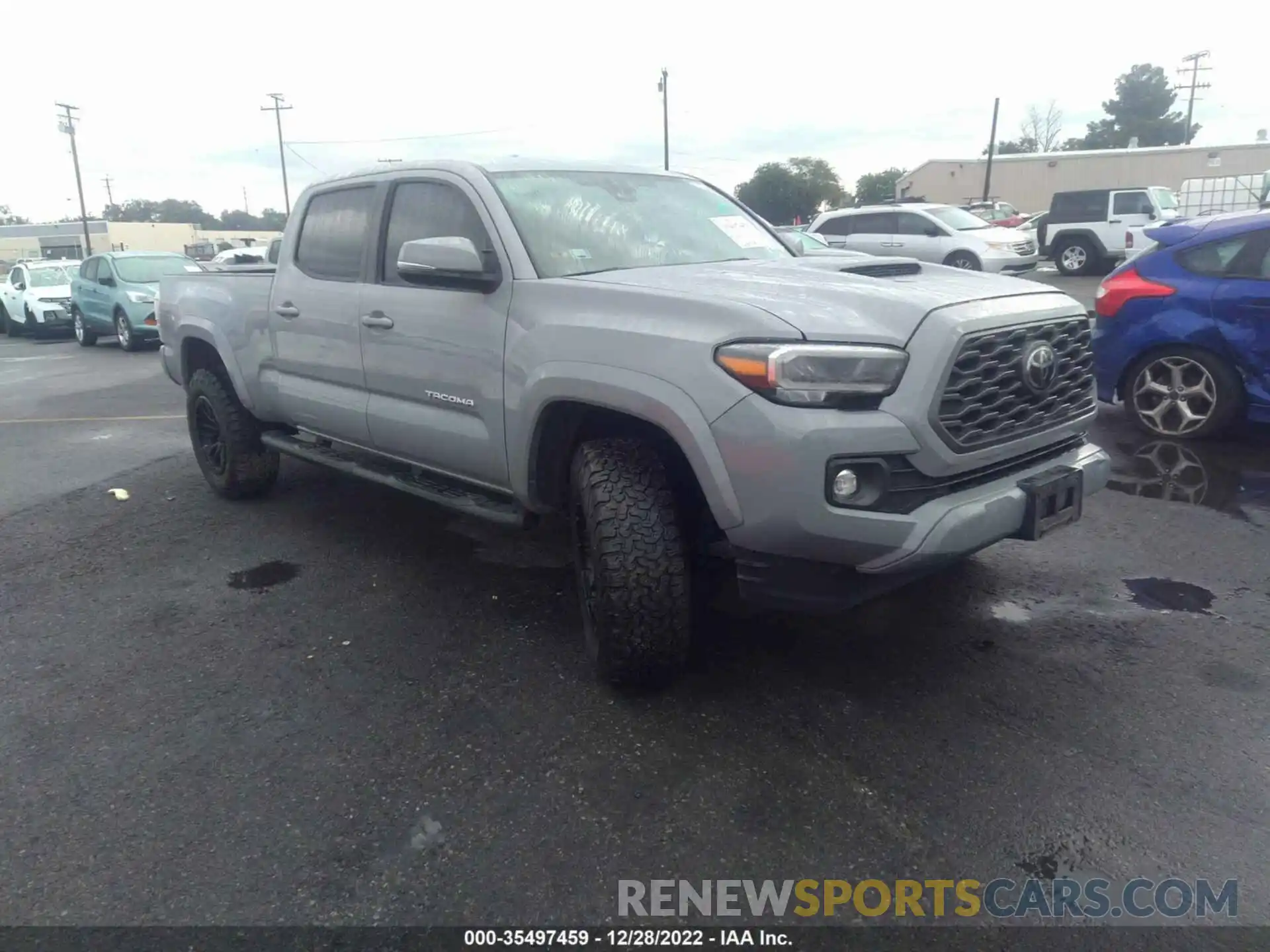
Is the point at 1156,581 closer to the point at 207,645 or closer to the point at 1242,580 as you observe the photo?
the point at 1242,580

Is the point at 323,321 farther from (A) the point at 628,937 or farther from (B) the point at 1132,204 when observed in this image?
(B) the point at 1132,204

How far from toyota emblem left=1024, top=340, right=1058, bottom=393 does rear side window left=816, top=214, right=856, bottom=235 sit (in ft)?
51.9

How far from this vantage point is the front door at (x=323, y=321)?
4.52 m

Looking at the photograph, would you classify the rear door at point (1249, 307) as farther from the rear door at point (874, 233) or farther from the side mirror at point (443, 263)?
the rear door at point (874, 233)

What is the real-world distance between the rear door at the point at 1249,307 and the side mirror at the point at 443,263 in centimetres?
483

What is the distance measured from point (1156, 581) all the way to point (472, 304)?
10.8ft

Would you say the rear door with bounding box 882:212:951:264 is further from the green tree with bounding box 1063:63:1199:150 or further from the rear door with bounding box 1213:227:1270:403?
the green tree with bounding box 1063:63:1199:150

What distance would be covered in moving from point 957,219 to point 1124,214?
5855 mm

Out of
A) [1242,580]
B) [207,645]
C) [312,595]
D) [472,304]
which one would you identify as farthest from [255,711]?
[1242,580]

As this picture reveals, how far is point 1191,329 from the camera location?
5.96 metres

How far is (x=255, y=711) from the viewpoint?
10.9 ft

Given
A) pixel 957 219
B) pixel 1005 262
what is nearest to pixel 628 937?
pixel 1005 262

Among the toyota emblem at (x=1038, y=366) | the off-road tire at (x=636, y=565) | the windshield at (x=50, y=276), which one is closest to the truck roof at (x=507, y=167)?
the off-road tire at (x=636, y=565)

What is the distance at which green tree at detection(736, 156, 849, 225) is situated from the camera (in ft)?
188
